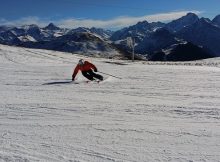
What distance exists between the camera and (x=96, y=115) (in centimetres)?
1080

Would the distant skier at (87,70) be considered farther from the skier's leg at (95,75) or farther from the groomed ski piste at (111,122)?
the groomed ski piste at (111,122)

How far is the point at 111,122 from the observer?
9.95m

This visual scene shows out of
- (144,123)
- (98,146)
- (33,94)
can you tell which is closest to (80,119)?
(144,123)

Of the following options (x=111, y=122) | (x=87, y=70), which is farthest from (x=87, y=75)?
(x=111, y=122)

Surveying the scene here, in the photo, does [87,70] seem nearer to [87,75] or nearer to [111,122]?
[87,75]

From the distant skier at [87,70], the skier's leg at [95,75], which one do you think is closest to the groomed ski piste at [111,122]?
the skier's leg at [95,75]

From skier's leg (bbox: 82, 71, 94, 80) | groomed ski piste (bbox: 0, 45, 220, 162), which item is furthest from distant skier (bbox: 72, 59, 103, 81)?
A: groomed ski piste (bbox: 0, 45, 220, 162)

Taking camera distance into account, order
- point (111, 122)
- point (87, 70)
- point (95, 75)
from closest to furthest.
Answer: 1. point (111, 122)
2. point (95, 75)
3. point (87, 70)

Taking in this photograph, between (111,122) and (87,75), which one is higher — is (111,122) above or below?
below

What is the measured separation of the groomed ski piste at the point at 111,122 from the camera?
25.1 ft

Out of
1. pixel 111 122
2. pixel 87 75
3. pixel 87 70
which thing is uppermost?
pixel 87 70

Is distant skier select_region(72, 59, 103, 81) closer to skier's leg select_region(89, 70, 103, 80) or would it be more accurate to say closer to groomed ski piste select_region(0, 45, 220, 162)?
skier's leg select_region(89, 70, 103, 80)

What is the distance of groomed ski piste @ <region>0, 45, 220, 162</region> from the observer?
7641 millimetres

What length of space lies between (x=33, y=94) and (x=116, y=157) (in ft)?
25.8
